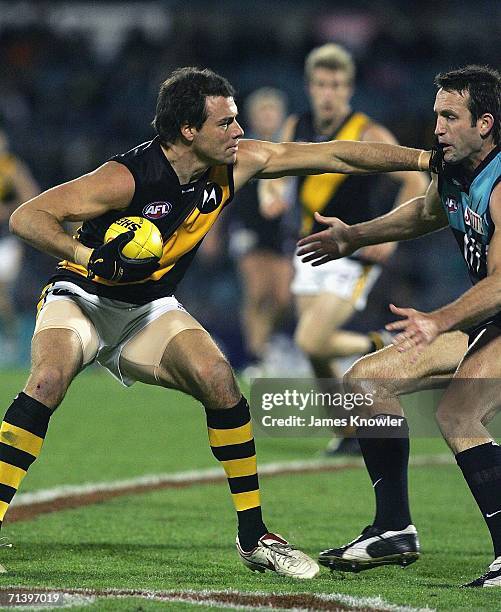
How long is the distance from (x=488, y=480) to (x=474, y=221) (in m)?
1.10

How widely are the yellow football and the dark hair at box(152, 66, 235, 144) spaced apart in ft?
1.76

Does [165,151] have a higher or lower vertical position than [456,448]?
higher

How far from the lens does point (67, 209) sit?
212 inches

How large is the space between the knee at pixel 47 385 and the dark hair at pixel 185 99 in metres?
1.22

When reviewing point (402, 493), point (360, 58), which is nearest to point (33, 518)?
point (402, 493)

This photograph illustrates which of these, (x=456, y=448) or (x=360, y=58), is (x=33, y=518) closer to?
(x=456, y=448)

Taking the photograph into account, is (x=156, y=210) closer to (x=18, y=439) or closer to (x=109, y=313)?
(x=109, y=313)

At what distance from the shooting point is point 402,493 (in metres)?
5.69

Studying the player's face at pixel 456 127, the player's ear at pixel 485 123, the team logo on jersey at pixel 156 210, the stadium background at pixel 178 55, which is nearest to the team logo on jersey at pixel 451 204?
the player's face at pixel 456 127

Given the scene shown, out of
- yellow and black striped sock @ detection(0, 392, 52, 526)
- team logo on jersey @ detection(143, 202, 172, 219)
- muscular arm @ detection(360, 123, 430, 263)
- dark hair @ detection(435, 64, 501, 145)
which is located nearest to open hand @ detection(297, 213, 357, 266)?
team logo on jersey @ detection(143, 202, 172, 219)

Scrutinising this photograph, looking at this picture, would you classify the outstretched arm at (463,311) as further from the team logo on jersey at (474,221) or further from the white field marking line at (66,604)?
the white field marking line at (66,604)

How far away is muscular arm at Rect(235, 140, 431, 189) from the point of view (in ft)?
19.5

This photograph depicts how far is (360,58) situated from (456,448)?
639 inches

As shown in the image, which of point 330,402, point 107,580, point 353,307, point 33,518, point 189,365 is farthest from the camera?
point 353,307
